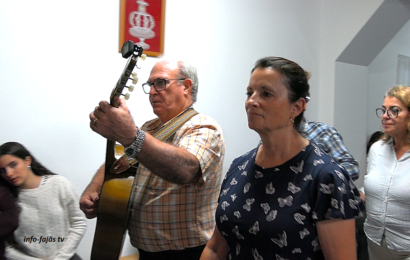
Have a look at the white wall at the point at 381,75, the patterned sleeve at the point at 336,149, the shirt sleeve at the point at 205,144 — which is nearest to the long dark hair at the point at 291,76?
the shirt sleeve at the point at 205,144

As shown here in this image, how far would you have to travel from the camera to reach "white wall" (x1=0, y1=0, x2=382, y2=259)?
6.61 ft

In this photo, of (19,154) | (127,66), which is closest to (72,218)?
(19,154)

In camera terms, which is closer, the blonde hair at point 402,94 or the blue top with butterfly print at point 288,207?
the blue top with butterfly print at point 288,207

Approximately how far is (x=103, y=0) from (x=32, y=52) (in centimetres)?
53

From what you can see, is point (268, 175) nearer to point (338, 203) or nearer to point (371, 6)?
point (338, 203)

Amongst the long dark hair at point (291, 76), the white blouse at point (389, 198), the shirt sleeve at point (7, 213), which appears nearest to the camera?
the long dark hair at point (291, 76)

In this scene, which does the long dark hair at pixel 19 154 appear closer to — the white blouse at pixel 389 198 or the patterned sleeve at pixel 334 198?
the patterned sleeve at pixel 334 198

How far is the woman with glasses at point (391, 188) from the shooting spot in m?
2.02

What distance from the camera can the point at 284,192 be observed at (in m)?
1.03

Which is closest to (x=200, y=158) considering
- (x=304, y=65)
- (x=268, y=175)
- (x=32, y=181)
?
(x=268, y=175)

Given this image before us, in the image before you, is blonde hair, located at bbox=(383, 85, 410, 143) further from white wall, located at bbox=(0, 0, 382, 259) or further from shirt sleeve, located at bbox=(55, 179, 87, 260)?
shirt sleeve, located at bbox=(55, 179, 87, 260)

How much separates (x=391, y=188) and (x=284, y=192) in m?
1.34

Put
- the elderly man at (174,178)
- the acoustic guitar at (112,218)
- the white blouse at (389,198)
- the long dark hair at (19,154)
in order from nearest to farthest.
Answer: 1. the elderly man at (174,178)
2. the acoustic guitar at (112,218)
3. the long dark hair at (19,154)
4. the white blouse at (389,198)

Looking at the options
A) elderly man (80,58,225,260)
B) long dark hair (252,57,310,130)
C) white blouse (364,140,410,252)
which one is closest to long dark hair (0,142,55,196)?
elderly man (80,58,225,260)
